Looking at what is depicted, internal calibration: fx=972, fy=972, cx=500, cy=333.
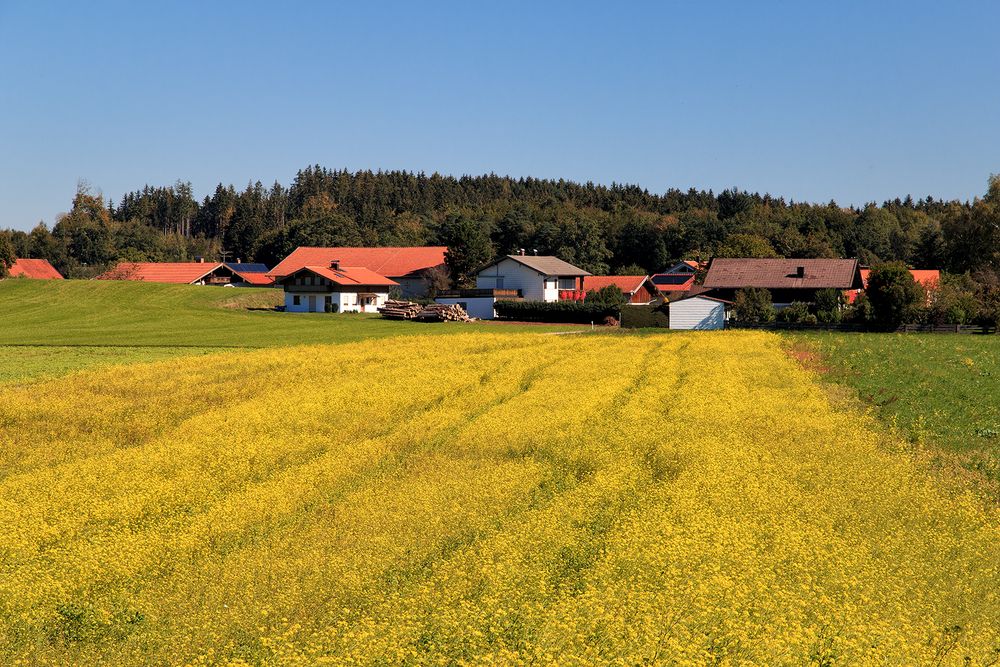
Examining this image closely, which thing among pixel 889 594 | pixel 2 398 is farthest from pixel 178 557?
pixel 2 398

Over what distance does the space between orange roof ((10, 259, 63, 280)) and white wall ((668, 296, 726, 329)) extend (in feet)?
364

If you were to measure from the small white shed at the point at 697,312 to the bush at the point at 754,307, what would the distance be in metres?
1.92

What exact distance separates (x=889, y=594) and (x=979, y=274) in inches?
3545

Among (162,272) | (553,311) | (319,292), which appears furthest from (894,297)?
(162,272)

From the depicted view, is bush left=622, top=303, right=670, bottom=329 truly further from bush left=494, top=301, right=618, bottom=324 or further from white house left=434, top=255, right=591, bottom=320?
white house left=434, top=255, right=591, bottom=320

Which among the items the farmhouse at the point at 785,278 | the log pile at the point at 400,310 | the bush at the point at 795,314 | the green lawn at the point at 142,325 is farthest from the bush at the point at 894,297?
the log pile at the point at 400,310

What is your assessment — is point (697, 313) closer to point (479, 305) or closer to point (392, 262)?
point (479, 305)

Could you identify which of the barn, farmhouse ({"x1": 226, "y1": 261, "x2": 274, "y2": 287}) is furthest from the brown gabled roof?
farmhouse ({"x1": 226, "y1": 261, "x2": 274, "y2": 287})

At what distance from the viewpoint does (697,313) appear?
82.9 meters

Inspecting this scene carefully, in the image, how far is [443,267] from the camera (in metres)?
120

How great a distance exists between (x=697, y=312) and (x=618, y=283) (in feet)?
138

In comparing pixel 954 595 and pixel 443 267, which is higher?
pixel 443 267

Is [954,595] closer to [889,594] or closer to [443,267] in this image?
[889,594]

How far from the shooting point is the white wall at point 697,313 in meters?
82.6
